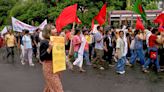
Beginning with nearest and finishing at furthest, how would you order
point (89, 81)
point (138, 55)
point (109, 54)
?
1. point (89, 81)
2. point (138, 55)
3. point (109, 54)

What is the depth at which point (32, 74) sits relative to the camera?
1274 centimetres

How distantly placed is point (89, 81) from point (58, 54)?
158 inches

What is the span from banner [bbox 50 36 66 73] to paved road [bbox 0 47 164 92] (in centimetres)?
248

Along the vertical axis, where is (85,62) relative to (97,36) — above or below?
below

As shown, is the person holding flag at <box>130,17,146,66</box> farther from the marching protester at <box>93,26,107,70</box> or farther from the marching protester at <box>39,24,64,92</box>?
the marching protester at <box>39,24,64,92</box>

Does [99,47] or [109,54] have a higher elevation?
[99,47]

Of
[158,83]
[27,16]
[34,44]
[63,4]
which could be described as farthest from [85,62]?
[27,16]

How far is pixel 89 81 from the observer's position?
1134cm

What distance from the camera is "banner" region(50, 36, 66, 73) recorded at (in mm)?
7379

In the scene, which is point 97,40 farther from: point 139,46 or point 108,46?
point 139,46

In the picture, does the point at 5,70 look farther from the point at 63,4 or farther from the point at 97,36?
the point at 63,4

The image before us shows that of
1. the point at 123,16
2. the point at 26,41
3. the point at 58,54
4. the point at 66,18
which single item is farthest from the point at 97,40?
the point at 123,16

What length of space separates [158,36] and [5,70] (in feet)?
17.9

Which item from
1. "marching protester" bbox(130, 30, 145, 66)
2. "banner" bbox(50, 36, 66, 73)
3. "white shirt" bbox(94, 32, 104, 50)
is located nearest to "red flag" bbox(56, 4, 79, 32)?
"banner" bbox(50, 36, 66, 73)
